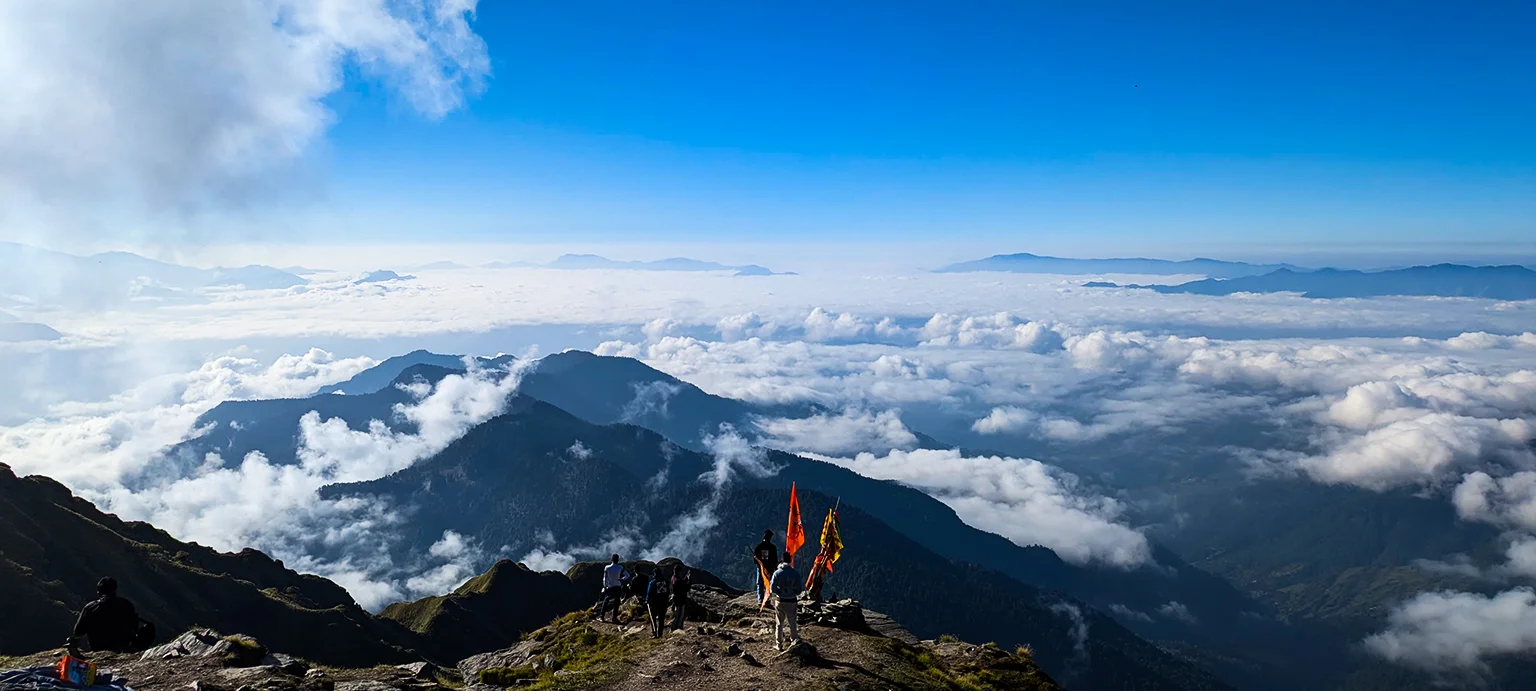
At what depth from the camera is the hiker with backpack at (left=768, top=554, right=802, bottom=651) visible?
23.1 m

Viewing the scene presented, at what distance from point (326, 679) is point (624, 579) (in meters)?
14.1

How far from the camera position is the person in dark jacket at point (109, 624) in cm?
2092

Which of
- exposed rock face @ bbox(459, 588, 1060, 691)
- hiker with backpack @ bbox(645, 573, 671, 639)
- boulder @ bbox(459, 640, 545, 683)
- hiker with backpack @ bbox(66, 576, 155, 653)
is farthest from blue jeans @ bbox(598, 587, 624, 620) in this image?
hiker with backpack @ bbox(66, 576, 155, 653)

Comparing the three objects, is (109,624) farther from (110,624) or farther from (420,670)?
(420,670)

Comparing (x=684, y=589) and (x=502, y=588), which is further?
(x=502, y=588)

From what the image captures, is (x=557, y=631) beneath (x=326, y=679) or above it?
beneath

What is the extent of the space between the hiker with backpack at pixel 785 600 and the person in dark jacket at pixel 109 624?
19596 mm

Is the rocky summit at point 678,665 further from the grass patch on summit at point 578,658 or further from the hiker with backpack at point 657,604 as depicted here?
the hiker with backpack at point 657,604

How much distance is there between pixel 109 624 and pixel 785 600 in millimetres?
21046

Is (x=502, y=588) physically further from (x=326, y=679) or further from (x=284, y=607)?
(x=326, y=679)

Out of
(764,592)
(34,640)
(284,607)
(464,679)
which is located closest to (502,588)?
(284,607)

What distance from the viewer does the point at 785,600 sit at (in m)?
23.8

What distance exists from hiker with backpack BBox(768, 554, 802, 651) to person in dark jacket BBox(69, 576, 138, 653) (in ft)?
64.3

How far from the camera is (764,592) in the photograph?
31266 mm
